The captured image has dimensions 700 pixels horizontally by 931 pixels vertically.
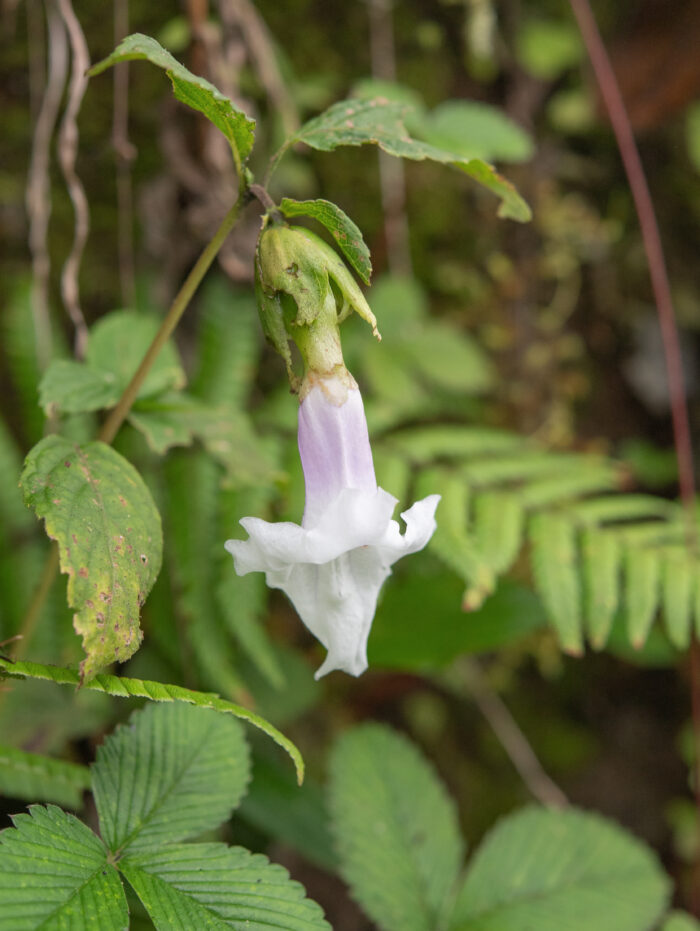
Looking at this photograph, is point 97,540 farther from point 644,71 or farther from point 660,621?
point 644,71

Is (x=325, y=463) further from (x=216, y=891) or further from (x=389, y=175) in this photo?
(x=389, y=175)

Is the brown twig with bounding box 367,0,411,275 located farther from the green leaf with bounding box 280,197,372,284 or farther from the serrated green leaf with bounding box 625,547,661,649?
the green leaf with bounding box 280,197,372,284

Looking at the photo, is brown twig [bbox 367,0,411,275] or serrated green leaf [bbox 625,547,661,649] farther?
brown twig [bbox 367,0,411,275]

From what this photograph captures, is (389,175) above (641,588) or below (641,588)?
above

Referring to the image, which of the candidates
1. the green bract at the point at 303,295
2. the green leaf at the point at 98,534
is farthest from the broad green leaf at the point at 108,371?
the green bract at the point at 303,295

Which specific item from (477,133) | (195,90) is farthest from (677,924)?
(477,133)

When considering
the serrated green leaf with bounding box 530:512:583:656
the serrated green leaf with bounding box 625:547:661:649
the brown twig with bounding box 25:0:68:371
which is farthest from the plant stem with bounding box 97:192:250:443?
the serrated green leaf with bounding box 625:547:661:649
